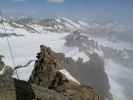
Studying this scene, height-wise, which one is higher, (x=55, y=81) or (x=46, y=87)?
(x=55, y=81)

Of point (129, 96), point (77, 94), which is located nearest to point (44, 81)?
point (77, 94)

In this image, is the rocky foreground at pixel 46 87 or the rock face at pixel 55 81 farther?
the rock face at pixel 55 81

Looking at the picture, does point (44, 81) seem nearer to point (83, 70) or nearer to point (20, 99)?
point (20, 99)

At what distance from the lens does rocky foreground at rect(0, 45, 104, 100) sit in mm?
21609

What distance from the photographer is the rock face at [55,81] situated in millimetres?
33772

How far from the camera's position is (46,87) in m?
38.6

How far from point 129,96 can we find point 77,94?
322ft

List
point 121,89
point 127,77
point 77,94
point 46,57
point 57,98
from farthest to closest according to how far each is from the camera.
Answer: point 127,77 < point 121,89 < point 46,57 < point 77,94 < point 57,98

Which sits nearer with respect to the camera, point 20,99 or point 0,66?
point 20,99

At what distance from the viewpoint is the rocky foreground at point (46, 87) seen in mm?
21609

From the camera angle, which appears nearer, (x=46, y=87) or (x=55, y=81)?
(x=46, y=87)

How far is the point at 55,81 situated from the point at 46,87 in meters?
1.84

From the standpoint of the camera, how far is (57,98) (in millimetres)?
23156

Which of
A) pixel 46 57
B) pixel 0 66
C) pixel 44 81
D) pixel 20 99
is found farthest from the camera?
pixel 0 66
